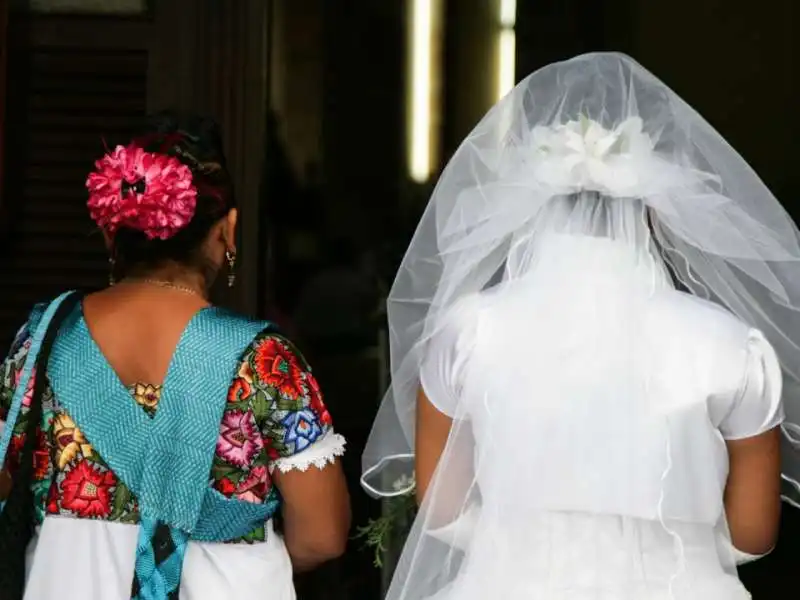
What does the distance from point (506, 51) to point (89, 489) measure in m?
1.93

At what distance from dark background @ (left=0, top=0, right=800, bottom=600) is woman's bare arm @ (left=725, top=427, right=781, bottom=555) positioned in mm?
1322

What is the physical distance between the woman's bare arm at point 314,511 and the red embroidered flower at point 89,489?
289 millimetres

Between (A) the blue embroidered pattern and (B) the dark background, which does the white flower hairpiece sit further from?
(B) the dark background

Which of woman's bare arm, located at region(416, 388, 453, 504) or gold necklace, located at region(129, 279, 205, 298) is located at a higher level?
gold necklace, located at region(129, 279, 205, 298)

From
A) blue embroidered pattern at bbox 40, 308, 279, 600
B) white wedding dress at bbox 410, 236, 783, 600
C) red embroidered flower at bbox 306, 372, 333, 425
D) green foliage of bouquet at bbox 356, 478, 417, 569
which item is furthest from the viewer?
green foliage of bouquet at bbox 356, 478, 417, 569

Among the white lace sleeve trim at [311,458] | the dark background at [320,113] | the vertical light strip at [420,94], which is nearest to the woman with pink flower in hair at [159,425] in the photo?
the white lace sleeve trim at [311,458]

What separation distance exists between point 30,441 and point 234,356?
0.38 m

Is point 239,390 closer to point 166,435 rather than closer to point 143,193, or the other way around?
point 166,435

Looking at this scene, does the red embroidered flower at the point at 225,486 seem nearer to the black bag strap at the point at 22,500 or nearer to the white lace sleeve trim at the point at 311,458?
the white lace sleeve trim at the point at 311,458

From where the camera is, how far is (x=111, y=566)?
6.91 ft

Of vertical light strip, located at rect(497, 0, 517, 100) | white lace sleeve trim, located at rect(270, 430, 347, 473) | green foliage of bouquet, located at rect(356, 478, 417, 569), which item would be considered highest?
vertical light strip, located at rect(497, 0, 517, 100)

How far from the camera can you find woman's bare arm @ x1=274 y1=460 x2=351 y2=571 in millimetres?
2148

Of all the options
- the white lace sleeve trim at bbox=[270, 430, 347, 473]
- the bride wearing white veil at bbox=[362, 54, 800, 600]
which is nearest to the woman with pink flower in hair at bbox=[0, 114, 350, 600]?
the white lace sleeve trim at bbox=[270, 430, 347, 473]

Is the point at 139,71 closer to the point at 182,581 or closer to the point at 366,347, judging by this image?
the point at 366,347
